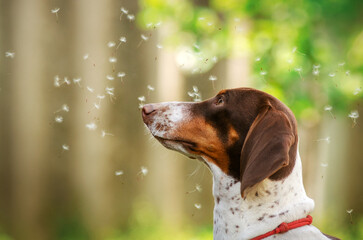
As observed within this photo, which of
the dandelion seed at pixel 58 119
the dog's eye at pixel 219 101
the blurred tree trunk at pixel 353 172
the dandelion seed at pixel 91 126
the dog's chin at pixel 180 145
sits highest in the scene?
the dog's eye at pixel 219 101

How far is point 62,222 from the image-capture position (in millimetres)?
5789

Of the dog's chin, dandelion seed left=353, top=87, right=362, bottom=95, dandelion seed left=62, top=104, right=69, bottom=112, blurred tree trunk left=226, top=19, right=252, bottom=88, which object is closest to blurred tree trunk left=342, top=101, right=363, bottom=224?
dandelion seed left=353, top=87, right=362, bottom=95

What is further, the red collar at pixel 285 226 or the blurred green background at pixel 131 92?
the blurred green background at pixel 131 92

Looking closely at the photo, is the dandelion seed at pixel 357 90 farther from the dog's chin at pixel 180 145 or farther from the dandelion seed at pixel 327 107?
the dog's chin at pixel 180 145

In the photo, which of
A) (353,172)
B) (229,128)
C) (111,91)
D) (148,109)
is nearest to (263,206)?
(229,128)

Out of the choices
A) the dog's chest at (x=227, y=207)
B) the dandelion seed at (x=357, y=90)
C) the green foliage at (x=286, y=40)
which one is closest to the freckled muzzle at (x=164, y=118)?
the dog's chest at (x=227, y=207)

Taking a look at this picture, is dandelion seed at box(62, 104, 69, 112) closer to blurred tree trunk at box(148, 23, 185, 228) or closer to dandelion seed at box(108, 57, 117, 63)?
dandelion seed at box(108, 57, 117, 63)

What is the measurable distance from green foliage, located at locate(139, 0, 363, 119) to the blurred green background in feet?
0.04

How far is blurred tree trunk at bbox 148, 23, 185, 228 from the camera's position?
627 centimetres

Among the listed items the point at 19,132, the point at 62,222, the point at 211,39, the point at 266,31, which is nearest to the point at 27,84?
the point at 19,132

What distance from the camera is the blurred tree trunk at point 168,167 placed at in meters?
6.27

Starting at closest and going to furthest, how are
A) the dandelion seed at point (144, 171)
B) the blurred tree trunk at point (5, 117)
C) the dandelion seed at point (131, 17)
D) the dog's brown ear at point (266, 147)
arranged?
the dog's brown ear at point (266, 147)
the dandelion seed at point (131, 17)
the blurred tree trunk at point (5, 117)
the dandelion seed at point (144, 171)

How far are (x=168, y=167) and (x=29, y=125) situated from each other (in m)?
1.84

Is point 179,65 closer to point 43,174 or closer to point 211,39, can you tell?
point 211,39
